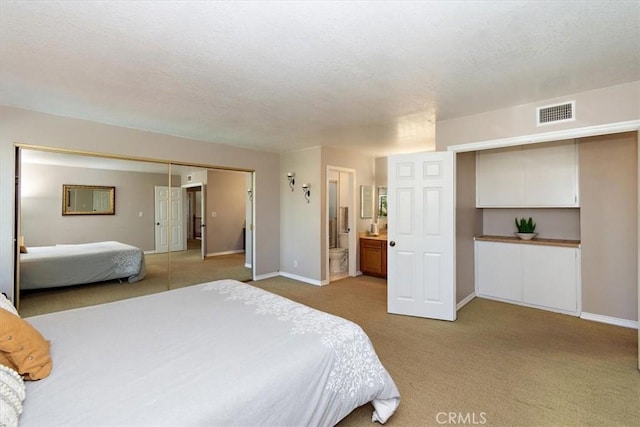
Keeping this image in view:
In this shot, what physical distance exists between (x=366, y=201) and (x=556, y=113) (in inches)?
139

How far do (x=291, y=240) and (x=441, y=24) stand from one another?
440 cm

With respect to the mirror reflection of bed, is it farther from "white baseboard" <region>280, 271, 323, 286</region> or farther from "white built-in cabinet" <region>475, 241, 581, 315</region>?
"white built-in cabinet" <region>475, 241, 581, 315</region>

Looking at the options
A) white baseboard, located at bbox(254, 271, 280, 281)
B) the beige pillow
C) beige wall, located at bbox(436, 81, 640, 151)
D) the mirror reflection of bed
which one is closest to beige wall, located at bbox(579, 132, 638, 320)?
beige wall, located at bbox(436, 81, 640, 151)

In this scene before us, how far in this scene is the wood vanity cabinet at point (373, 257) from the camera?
5.58m

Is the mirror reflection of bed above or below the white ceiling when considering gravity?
below

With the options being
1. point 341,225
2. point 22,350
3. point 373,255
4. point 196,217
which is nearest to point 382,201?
point 341,225

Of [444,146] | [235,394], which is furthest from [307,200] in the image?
[235,394]

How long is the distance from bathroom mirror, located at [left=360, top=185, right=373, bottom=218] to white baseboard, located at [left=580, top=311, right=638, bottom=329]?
11.6 ft

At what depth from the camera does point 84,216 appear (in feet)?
12.6

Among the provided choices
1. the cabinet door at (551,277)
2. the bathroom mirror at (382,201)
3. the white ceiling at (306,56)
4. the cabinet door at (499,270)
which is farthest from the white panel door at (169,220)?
the cabinet door at (551,277)

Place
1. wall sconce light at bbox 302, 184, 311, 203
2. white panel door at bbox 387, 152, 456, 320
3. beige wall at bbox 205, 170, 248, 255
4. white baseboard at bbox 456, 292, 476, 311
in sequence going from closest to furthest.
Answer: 1. white panel door at bbox 387, 152, 456, 320
2. white baseboard at bbox 456, 292, 476, 311
3. beige wall at bbox 205, 170, 248, 255
4. wall sconce light at bbox 302, 184, 311, 203

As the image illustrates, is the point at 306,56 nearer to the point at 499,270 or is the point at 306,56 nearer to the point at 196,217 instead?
the point at 196,217

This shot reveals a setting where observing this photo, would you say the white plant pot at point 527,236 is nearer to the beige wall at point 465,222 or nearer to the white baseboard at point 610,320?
the beige wall at point 465,222

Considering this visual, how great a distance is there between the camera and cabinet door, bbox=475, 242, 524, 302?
13.6 ft
